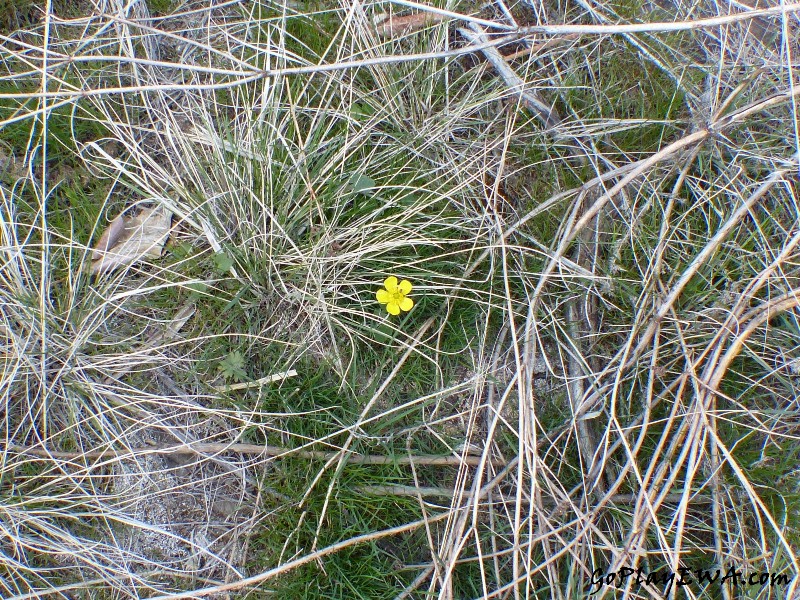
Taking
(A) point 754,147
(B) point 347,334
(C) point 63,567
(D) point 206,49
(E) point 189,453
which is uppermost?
(D) point 206,49

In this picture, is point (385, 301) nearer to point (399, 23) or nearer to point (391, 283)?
point (391, 283)

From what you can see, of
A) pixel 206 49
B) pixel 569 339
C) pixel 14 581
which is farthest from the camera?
pixel 206 49

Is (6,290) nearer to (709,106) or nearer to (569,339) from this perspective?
(569,339)

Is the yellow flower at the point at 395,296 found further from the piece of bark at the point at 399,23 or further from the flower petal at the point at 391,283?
the piece of bark at the point at 399,23

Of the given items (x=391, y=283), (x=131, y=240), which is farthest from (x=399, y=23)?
(x=131, y=240)

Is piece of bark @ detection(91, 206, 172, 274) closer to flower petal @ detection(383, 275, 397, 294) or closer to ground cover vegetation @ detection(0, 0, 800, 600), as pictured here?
ground cover vegetation @ detection(0, 0, 800, 600)

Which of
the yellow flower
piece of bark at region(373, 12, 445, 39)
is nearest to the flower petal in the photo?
the yellow flower

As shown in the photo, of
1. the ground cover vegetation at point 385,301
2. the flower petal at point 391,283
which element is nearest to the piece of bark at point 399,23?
the ground cover vegetation at point 385,301

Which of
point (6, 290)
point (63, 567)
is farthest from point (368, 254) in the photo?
point (63, 567)
